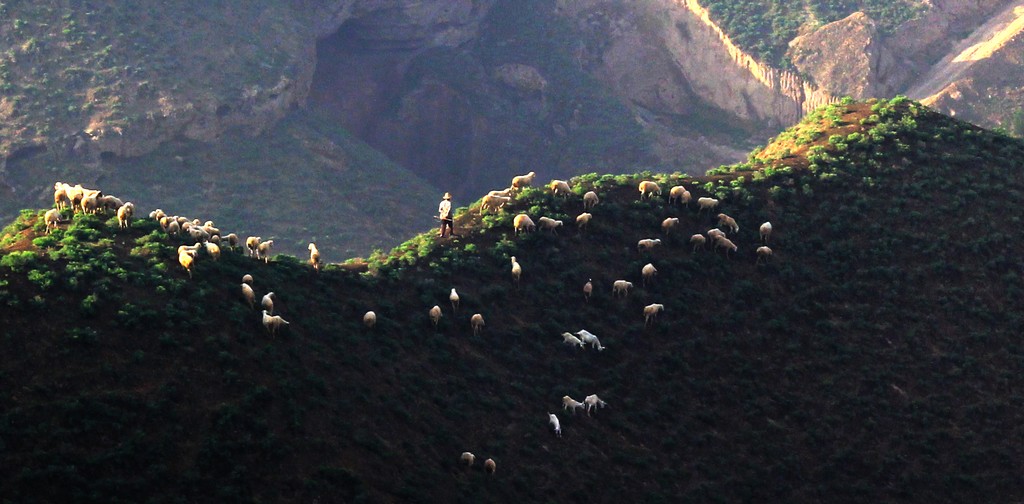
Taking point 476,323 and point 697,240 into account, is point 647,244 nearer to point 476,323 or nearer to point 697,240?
point 697,240

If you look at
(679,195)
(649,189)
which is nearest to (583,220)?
(649,189)

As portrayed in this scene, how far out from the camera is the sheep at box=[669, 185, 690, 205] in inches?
2384

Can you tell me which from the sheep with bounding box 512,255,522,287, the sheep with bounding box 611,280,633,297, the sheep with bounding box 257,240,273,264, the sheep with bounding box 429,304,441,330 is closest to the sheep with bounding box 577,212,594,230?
the sheep with bounding box 611,280,633,297

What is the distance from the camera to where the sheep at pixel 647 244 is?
5753 cm

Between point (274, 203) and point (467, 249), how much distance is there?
2044 inches

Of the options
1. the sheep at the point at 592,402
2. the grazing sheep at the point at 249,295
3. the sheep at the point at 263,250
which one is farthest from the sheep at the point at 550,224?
the grazing sheep at the point at 249,295

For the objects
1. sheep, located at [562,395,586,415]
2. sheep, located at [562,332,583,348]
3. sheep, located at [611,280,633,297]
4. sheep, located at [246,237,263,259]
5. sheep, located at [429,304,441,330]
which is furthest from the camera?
sheep, located at [611,280,633,297]

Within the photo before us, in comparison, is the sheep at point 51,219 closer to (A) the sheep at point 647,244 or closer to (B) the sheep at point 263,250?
(B) the sheep at point 263,250

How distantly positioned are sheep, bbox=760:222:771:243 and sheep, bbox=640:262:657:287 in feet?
19.1

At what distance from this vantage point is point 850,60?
12269 cm

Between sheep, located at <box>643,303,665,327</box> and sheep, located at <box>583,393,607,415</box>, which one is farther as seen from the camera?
sheep, located at <box>643,303,665,327</box>

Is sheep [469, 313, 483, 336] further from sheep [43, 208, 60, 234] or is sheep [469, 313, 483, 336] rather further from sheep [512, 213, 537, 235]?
sheep [43, 208, 60, 234]

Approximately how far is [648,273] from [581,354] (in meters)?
5.66

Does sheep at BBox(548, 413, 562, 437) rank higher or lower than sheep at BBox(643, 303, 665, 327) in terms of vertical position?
lower
